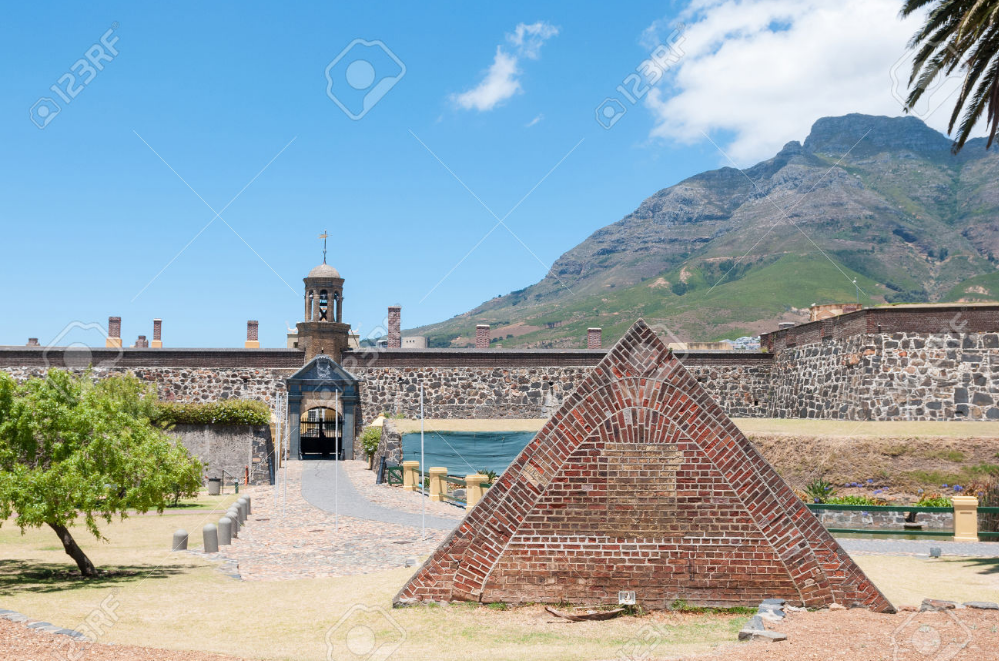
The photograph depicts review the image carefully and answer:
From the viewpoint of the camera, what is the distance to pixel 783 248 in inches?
5261

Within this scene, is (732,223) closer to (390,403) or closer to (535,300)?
(535,300)

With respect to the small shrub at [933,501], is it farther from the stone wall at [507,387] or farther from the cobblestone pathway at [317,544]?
the stone wall at [507,387]

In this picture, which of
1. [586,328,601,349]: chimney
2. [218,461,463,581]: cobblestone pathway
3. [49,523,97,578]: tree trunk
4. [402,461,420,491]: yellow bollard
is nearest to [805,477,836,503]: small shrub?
[218,461,463,581]: cobblestone pathway

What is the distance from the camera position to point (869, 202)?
15262 cm

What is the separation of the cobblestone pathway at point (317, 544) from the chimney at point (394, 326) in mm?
21541

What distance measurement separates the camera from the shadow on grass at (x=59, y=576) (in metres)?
12.0

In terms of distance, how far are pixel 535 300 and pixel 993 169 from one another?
95186 mm

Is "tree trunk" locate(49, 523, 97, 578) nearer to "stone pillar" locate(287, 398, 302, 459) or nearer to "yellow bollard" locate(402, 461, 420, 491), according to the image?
"yellow bollard" locate(402, 461, 420, 491)

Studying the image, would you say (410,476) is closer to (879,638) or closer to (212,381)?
(212,381)

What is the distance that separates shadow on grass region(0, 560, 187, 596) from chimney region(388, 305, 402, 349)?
30331 millimetres

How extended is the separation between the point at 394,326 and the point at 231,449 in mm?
15148

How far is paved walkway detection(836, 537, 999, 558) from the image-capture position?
15.6 meters

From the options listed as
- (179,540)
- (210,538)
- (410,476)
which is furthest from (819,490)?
(179,540)

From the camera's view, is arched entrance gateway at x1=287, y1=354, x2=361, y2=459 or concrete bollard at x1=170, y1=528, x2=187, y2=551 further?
arched entrance gateway at x1=287, y1=354, x2=361, y2=459
